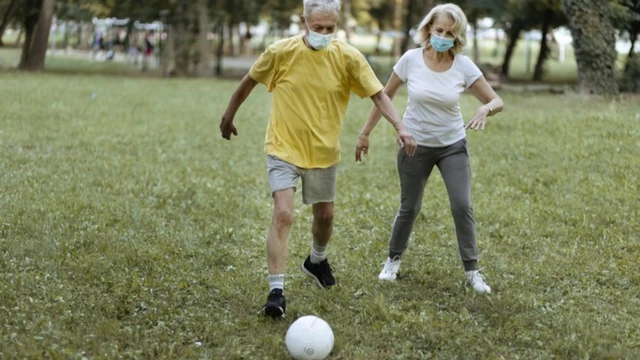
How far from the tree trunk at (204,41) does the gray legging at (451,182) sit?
26.6 meters

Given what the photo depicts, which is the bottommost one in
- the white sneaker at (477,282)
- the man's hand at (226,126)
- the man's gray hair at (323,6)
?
the white sneaker at (477,282)

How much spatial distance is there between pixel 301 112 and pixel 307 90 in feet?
0.47

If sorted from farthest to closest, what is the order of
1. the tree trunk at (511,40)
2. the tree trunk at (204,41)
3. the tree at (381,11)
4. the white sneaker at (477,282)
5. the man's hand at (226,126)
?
the tree at (381,11) → the tree trunk at (511,40) → the tree trunk at (204,41) → the white sneaker at (477,282) → the man's hand at (226,126)

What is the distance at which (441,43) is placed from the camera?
5617 mm

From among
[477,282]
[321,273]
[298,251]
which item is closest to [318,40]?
[321,273]

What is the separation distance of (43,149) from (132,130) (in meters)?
2.62

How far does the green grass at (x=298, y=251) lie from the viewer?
16.3ft

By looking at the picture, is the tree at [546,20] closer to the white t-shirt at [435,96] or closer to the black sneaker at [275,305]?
the white t-shirt at [435,96]

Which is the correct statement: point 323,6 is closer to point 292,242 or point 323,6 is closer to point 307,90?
point 307,90

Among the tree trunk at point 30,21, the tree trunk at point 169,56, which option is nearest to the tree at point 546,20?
the tree trunk at point 169,56

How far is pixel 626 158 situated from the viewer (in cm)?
1084

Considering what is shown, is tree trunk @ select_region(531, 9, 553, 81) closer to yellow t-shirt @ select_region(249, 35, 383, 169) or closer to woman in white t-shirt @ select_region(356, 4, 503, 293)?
woman in white t-shirt @ select_region(356, 4, 503, 293)

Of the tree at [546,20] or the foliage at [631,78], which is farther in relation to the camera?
the tree at [546,20]

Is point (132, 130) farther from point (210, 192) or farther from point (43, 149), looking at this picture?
point (210, 192)
